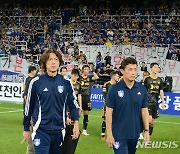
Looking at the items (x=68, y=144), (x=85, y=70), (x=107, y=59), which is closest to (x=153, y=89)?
(x=85, y=70)

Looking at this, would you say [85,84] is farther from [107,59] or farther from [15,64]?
[15,64]

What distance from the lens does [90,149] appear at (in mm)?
12109

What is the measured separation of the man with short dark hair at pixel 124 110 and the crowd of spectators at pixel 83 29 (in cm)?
2216

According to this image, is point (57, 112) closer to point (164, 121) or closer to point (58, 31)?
point (164, 121)

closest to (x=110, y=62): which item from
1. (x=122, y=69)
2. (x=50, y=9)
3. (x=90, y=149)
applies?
(x=50, y=9)

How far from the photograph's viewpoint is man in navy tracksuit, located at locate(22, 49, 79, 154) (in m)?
6.63

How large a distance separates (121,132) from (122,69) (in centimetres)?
98

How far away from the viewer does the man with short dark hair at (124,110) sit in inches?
275

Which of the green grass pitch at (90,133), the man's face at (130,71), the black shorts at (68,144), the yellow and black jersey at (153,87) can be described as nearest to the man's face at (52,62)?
the man's face at (130,71)

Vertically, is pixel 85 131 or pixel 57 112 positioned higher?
pixel 57 112

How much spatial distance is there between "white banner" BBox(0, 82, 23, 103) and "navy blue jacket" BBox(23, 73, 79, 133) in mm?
17406

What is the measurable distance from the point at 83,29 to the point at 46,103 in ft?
97.3

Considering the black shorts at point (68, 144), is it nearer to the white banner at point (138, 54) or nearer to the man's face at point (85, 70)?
the man's face at point (85, 70)

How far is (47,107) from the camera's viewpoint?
6.62 m
